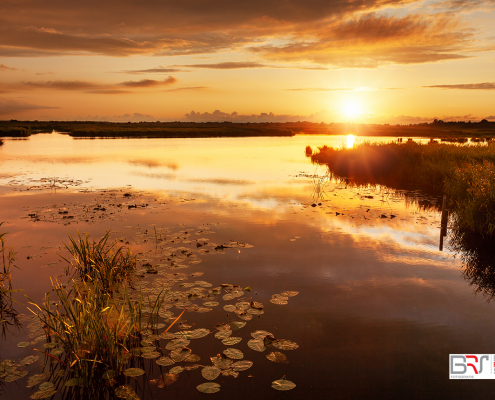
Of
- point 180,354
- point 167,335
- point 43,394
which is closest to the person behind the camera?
point 43,394

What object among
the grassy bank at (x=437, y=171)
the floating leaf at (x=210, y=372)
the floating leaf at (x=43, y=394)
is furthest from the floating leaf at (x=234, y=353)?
the grassy bank at (x=437, y=171)

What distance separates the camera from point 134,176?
30.8m

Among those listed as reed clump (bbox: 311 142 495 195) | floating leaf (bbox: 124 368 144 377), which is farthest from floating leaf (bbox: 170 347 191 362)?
reed clump (bbox: 311 142 495 195)

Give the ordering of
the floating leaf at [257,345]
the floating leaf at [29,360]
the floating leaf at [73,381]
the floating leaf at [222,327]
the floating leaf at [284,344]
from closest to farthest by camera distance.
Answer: the floating leaf at [73,381] < the floating leaf at [29,360] < the floating leaf at [257,345] < the floating leaf at [284,344] < the floating leaf at [222,327]

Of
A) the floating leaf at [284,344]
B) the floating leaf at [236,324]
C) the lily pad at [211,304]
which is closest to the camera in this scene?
the floating leaf at [284,344]

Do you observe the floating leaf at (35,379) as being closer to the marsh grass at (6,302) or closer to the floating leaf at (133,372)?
the floating leaf at (133,372)

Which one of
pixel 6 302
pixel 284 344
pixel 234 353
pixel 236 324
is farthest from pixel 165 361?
pixel 6 302

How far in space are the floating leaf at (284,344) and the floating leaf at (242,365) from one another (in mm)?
760

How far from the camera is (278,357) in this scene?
22.1 ft

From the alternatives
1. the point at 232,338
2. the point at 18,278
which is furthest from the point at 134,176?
the point at 232,338

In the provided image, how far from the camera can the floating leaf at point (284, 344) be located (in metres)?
7.02

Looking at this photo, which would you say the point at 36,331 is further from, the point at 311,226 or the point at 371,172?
the point at 371,172

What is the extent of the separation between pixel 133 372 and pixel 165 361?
0.59 metres

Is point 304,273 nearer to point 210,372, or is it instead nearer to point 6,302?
point 210,372
